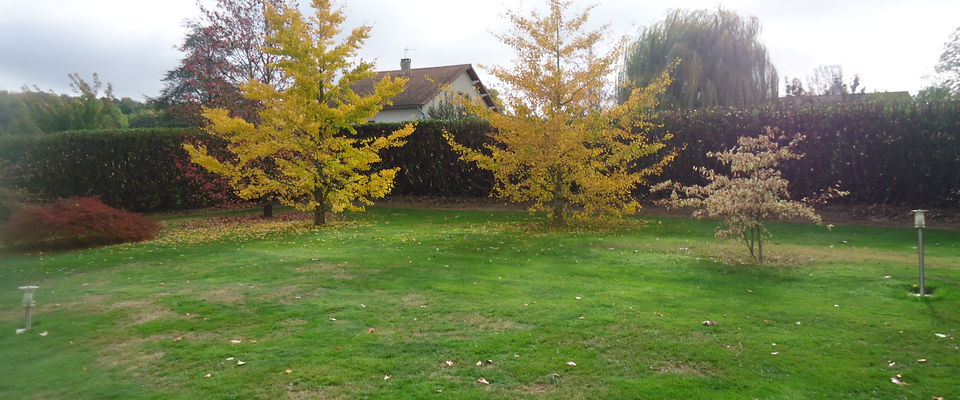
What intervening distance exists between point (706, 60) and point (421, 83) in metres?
→ 16.7

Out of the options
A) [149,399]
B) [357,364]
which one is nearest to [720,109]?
[357,364]

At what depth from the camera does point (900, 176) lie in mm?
12992

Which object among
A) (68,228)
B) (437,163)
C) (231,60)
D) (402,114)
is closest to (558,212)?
(437,163)

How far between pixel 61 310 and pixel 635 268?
646cm

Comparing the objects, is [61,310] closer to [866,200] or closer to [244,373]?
[244,373]

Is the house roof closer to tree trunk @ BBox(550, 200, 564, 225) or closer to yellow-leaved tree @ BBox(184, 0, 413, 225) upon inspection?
yellow-leaved tree @ BBox(184, 0, 413, 225)

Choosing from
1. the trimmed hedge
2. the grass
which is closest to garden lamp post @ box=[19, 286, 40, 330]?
the grass

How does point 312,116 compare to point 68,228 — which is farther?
point 312,116

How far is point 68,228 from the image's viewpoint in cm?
1058

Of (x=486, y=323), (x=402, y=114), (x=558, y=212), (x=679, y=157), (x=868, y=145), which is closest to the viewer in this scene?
(x=486, y=323)

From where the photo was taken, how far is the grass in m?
3.92

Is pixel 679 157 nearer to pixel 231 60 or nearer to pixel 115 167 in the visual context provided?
pixel 231 60

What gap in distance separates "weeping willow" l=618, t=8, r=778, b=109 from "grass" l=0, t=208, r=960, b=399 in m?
12.0

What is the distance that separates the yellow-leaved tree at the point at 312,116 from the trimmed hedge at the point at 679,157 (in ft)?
11.1
